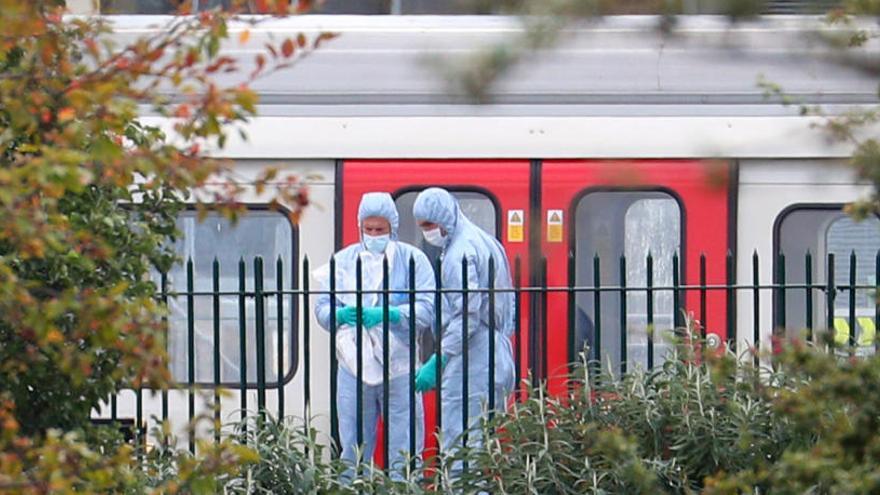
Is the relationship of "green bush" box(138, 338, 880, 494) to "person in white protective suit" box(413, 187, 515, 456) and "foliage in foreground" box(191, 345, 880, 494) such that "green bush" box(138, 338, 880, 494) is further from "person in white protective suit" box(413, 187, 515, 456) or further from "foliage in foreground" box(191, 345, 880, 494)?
"person in white protective suit" box(413, 187, 515, 456)

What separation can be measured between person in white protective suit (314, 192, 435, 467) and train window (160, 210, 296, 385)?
0.30 metres

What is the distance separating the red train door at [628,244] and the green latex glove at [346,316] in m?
0.91

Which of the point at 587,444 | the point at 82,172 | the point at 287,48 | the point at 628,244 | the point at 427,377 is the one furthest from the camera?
the point at 628,244

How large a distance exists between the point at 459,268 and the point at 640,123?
109cm

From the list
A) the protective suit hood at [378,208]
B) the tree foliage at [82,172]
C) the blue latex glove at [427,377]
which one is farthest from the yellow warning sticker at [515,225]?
the tree foliage at [82,172]

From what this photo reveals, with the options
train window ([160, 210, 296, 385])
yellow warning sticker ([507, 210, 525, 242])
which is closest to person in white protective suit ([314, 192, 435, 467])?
train window ([160, 210, 296, 385])

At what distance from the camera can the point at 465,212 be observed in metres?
8.02

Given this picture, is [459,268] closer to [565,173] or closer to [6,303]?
[565,173]

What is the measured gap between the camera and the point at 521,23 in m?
2.07

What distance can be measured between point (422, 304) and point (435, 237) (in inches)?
15.1

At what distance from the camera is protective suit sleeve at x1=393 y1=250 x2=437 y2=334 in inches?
302

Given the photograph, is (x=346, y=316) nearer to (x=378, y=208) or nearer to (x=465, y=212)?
(x=378, y=208)

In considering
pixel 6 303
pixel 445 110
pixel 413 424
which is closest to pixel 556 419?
pixel 413 424

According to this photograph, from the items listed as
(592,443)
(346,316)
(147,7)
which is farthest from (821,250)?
(147,7)
